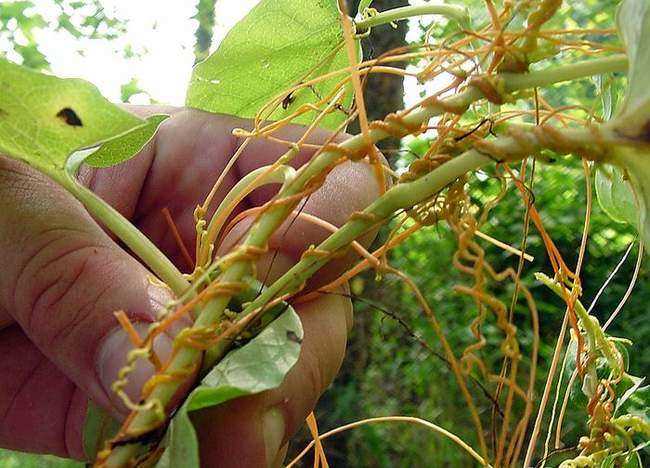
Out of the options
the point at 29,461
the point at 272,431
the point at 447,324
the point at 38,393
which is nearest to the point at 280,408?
the point at 272,431

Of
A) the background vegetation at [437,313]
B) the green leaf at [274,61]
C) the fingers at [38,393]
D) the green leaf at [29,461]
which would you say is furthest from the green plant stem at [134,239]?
the green leaf at [29,461]

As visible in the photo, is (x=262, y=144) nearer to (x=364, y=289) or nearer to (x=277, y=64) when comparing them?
(x=277, y=64)

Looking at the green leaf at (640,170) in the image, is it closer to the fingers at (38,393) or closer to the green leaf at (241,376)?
the green leaf at (241,376)

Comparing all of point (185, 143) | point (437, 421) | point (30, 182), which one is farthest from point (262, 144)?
point (437, 421)

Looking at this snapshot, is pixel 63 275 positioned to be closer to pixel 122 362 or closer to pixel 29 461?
pixel 122 362

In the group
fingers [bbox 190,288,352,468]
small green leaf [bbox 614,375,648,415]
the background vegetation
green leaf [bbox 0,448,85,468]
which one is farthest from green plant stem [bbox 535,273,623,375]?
green leaf [bbox 0,448,85,468]

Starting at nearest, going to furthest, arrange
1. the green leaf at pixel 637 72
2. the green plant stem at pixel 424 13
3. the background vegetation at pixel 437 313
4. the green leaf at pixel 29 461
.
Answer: the green leaf at pixel 637 72
the green plant stem at pixel 424 13
the background vegetation at pixel 437 313
the green leaf at pixel 29 461
